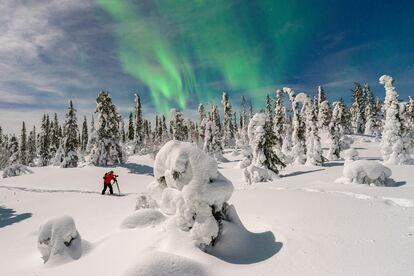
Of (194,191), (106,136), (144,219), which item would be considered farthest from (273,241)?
(106,136)

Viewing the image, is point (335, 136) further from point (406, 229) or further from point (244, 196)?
point (406, 229)

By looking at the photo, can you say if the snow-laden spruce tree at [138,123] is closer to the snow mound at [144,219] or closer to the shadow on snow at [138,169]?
the shadow on snow at [138,169]

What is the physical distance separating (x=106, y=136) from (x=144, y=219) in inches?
1184

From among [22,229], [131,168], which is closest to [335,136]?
[131,168]

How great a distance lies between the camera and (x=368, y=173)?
15.7 meters

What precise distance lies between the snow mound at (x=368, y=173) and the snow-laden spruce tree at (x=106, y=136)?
2952 cm

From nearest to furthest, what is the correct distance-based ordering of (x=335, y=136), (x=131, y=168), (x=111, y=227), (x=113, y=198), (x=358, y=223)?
1. (x=358, y=223)
2. (x=111, y=227)
3. (x=113, y=198)
4. (x=131, y=168)
5. (x=335, y=136)

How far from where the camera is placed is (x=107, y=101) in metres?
39.5

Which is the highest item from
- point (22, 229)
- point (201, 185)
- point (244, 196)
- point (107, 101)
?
point (107, 101)

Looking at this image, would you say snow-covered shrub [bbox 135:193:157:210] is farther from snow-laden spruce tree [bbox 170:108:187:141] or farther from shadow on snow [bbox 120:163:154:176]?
snow-laden spruce tree [bbox 170:108:187:141]

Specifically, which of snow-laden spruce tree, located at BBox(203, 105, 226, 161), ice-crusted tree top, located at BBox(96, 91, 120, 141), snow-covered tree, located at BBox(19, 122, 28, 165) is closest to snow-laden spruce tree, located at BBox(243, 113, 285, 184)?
ice-crusted tree top, located at BBox(96, 91, 120, 141)

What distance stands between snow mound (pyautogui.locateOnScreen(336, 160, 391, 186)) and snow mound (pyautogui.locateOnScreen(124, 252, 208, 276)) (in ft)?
39.4

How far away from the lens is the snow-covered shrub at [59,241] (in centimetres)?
1031

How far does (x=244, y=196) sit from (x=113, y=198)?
34.0 feet
